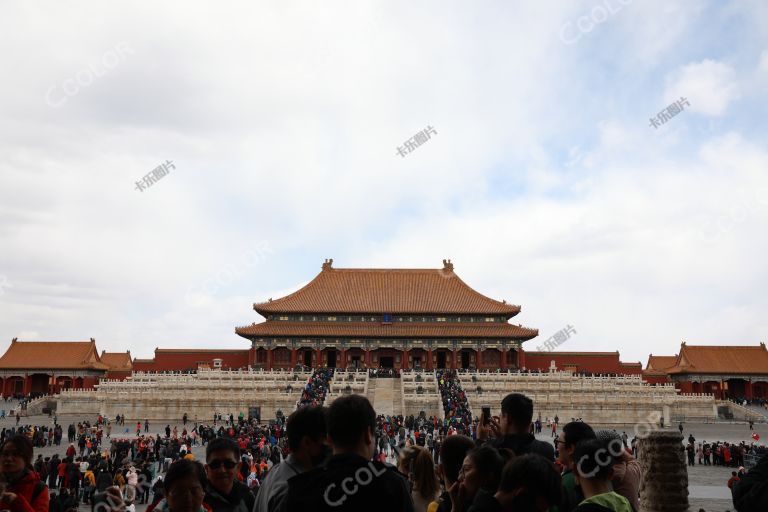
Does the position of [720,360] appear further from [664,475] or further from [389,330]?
[664,475]

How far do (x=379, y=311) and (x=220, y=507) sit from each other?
56.4 meters

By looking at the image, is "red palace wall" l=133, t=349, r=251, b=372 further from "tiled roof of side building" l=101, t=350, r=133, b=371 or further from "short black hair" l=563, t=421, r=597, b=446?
"short black hair" l=563, t=421, r=597, b=446

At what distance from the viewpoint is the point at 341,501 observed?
3973 mm

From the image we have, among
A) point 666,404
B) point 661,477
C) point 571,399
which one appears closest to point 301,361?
point 571,399

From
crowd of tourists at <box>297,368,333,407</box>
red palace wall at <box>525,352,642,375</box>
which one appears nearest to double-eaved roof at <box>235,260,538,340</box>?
red palace wall at <box>525,352,642,375</box>

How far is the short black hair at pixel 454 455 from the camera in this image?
18.9ft

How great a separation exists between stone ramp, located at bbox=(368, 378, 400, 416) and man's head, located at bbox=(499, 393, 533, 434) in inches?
1302

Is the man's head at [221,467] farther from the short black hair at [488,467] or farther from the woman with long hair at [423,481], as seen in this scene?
the short black hair at [488,467]

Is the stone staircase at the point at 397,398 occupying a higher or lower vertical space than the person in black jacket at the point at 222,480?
lower

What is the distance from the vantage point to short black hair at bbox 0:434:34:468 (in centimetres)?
605

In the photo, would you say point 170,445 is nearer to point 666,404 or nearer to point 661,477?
point 661,477

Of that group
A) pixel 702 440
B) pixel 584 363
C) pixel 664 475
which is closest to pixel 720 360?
pixel 584 363

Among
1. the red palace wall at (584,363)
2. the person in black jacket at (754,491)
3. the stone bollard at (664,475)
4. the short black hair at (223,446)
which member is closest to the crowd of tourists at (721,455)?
the stone bollard at (664,475)

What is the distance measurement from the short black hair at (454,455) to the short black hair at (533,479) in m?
1.39
